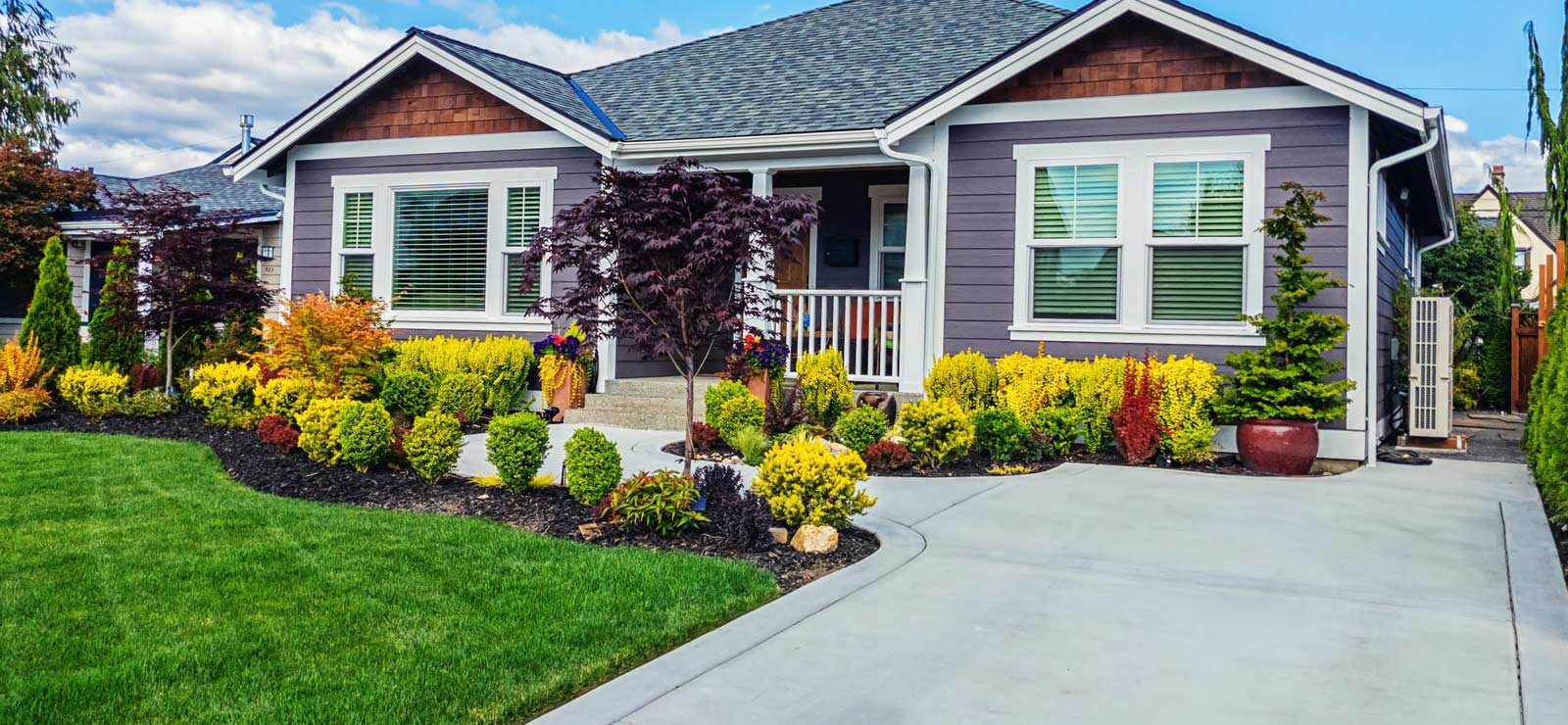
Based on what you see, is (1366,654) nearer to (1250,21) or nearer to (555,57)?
(1250,21)

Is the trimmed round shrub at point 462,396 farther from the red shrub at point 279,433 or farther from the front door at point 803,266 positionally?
the front door at point 803,266

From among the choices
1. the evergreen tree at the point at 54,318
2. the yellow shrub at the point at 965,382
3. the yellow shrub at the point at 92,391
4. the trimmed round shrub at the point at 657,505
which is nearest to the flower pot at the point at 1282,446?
the yellow shrub at the point at 965,382

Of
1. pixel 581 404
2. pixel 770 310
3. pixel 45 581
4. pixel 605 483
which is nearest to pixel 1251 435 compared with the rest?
pixel 770 310

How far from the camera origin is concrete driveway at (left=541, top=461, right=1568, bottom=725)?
3178 millimetres

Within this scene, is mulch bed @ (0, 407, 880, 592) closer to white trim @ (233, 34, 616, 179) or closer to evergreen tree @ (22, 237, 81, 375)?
evergreen tree @ (22, 237, 81, 375)

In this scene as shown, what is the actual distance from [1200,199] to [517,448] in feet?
20.8

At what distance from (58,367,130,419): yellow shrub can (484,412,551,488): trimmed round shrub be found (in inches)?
224

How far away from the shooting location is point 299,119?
40.4ft

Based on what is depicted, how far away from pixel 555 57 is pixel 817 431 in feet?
92.2

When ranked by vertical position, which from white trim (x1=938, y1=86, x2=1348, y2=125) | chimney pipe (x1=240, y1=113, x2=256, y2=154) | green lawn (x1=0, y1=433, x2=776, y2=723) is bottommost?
green lawn (x1=0, y1=433, x2=776, y2=723)

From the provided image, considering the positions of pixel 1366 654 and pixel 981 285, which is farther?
pixel 981 285

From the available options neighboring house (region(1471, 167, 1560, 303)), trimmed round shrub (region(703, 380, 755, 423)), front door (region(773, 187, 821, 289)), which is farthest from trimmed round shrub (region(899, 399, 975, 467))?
neighboring house (region(1471, 167, 1560, 303))

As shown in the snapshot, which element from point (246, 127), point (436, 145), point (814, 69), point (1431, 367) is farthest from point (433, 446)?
point (246, 127)

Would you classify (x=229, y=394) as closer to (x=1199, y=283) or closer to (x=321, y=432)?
(x=321, y=432)
